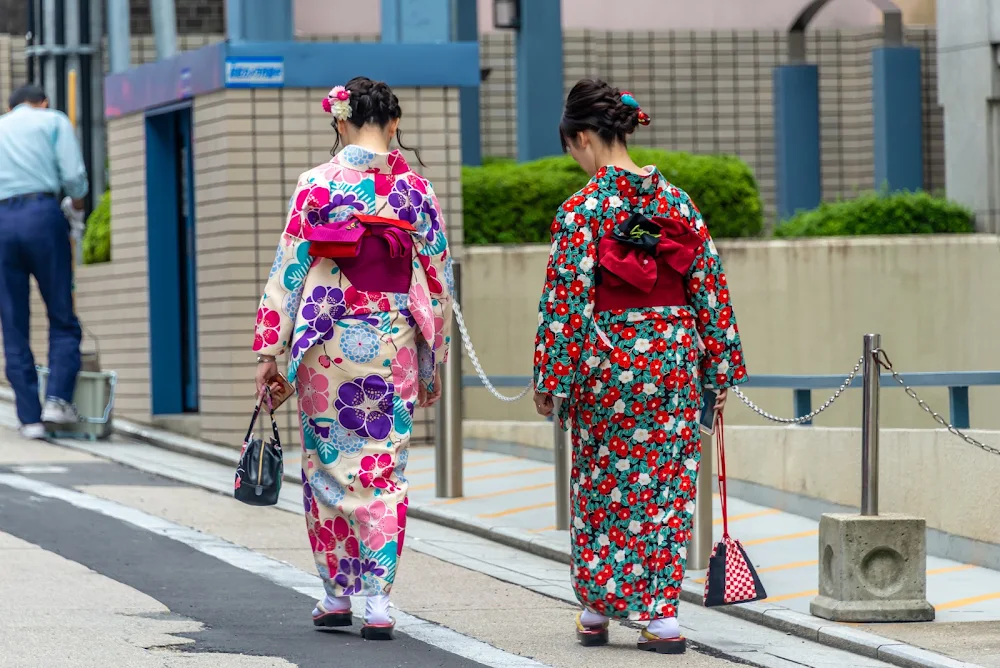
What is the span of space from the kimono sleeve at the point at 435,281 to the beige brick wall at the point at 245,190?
4777 mm

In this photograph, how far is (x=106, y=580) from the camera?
7.05 m

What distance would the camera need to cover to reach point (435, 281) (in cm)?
639

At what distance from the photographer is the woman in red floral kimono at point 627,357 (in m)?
6.07

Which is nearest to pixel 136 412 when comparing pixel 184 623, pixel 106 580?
pixel 106 580

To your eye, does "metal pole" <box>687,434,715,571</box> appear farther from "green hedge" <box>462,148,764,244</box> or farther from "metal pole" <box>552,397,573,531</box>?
"green hedge" <box>462,148,764,244</box>

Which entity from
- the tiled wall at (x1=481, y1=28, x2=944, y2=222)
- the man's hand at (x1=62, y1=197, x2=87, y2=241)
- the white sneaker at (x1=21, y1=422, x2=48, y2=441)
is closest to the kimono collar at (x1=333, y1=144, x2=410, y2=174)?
the man's hand at (x1=62, y1=197, x2=87, y2=241)

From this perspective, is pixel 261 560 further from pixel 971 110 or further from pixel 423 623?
pixel 971 110

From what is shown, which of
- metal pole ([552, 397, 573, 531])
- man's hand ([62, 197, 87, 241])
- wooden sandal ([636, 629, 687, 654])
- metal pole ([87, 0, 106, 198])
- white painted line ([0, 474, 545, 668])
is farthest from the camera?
metal pole ([87, 0, 106, 198])

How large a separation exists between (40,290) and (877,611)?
666 centimetres

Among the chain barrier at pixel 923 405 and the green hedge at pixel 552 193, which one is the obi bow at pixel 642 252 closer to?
the chain barrier at pixel 923 405

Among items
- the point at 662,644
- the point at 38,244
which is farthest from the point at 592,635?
the point at 38,244

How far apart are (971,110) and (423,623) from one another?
932 centimetres

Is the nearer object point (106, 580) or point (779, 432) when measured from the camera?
point (106, 580)

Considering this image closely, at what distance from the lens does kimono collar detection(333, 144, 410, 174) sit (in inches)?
247
